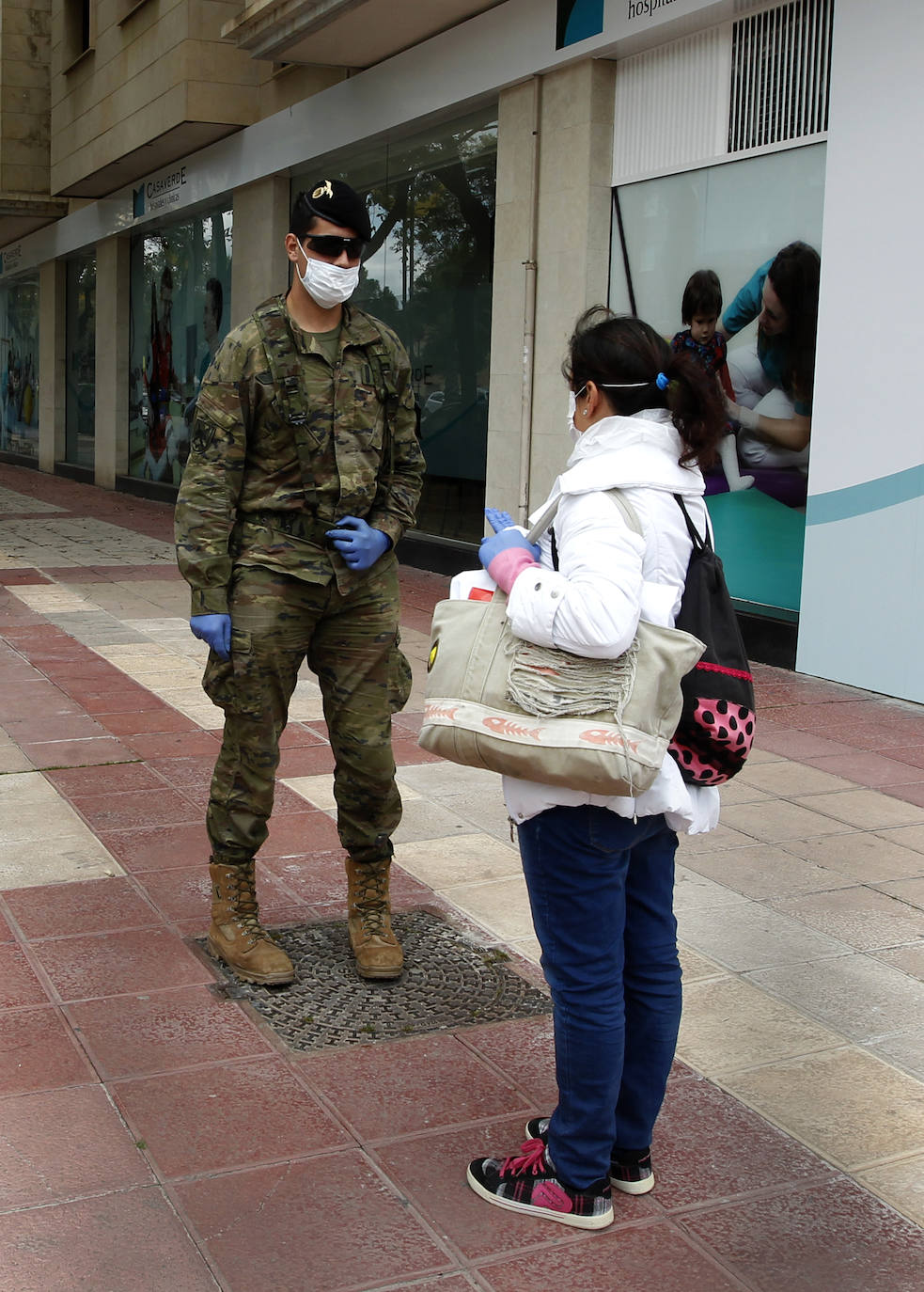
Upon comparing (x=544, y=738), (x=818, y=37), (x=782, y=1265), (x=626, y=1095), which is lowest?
(x=782, y=1265)

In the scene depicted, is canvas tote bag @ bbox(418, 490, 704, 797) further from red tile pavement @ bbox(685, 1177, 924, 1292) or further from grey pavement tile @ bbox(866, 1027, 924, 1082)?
grey pavement tile @ bbox(866, 1027, 924, 1082)

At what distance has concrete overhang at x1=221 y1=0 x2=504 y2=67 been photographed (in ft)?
39.6

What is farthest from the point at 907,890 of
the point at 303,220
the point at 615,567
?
the point at 303,220

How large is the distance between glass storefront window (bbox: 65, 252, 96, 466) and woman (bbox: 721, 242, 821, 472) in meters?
17.7

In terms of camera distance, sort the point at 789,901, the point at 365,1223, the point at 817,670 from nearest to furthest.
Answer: the point at 365,1223, the point at 789,901, the point at 817,670

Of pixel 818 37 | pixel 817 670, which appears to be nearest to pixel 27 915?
pixel 817 670

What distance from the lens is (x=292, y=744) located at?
6734 mm

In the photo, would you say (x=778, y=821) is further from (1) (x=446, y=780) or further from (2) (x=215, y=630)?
(2) (x=215, y=630)

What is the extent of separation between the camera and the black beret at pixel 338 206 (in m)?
3.75

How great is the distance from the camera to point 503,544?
277 cm

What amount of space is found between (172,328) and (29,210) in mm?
5653

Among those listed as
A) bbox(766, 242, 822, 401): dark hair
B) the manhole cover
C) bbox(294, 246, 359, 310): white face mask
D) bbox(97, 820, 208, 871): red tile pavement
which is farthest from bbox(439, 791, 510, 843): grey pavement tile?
bbox(766, 242, 822, 401): dark hair

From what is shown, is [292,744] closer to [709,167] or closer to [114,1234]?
[114,1234]

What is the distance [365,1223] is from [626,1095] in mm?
567
